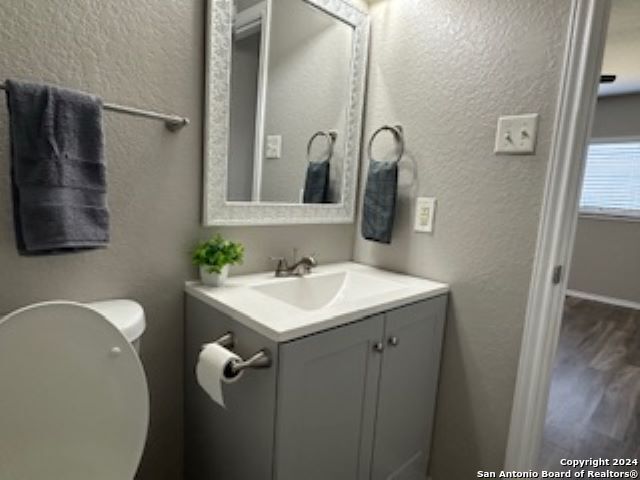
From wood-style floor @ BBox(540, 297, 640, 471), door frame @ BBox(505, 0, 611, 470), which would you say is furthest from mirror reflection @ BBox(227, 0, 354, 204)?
wood-style floor @ BBox(540, 297, 640, 471)

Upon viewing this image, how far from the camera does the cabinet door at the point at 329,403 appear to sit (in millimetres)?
946

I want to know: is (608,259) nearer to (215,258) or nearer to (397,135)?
(397,135)

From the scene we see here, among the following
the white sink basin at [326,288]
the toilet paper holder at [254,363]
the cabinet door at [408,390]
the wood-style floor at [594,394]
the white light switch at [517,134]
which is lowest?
the wood-style floor at [594,394]

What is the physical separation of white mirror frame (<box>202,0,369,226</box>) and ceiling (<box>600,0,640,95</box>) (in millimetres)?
1536

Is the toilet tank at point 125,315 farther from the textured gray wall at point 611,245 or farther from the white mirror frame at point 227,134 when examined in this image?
the textured gray wall at point 611,245

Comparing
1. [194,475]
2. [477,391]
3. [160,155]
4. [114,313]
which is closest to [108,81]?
[160,155]

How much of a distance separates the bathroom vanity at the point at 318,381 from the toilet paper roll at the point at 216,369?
0.09m

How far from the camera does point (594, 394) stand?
2.20 metres

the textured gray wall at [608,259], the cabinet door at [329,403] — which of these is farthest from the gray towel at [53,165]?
the textured gray wall at [608,259]

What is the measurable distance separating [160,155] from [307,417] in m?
0.86

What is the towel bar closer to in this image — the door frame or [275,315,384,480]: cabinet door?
[275,315,384,480]: cabinet door

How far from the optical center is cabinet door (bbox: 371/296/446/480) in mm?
1208

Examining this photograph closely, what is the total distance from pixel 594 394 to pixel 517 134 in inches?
73.5

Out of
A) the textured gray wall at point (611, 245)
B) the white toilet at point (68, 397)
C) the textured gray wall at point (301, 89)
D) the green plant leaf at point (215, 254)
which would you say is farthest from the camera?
the textured gray wall at point (611, 245)
